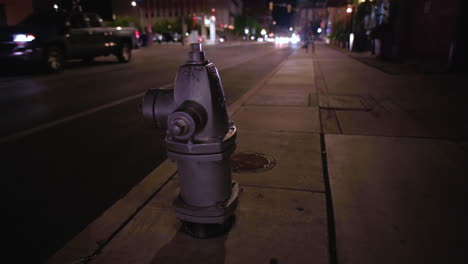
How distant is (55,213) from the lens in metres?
2.68

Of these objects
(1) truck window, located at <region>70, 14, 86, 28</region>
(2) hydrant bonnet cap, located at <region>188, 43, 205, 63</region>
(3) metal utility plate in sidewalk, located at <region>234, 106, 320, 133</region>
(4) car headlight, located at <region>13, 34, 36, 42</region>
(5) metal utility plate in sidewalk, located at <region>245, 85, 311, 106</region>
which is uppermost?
(1) truck window, located at <region>70, 14, 86, 28</region>

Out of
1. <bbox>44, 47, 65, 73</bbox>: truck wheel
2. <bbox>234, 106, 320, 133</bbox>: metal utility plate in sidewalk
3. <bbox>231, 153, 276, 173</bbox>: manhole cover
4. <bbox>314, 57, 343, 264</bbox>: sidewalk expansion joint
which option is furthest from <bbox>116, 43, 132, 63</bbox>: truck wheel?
<bbox>231, 153, 276, 173</bbox>: manhole cover

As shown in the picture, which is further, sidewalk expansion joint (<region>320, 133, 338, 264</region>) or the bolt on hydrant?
sidewalk expansion joint (<region>320, 133, 338, 264</region>)

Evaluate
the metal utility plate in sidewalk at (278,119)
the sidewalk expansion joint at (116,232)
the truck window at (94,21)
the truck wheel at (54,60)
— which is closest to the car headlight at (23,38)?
the truck wheel at (54,60)

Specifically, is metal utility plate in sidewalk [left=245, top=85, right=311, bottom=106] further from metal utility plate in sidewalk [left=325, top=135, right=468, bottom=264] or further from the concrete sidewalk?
metal utility plate in sidewalk [left=325, top=135, right=468, bottom=264]

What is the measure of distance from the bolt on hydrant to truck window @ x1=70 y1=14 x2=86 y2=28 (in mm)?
12627

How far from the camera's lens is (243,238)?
85.6 inches

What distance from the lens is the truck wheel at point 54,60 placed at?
449 inches

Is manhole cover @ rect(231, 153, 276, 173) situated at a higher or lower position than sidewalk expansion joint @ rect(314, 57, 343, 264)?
higher

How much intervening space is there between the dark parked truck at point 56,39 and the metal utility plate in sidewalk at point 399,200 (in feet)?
34.2

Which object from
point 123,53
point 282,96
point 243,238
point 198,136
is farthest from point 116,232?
point 123,53

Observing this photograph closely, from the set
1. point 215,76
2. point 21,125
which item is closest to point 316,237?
point 215,76

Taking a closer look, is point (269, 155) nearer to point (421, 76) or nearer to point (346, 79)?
point (346, 79)

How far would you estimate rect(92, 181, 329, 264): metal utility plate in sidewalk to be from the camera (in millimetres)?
2002
